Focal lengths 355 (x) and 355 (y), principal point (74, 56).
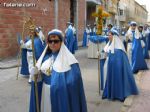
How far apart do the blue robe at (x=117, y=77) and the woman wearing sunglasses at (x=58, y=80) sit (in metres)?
3.44

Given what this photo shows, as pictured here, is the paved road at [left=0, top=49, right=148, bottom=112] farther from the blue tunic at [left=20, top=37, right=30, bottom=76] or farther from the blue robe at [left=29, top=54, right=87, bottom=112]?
the blue robe at [left=29, top=54, right=87, bottom=112]

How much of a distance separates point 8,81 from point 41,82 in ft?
19.7

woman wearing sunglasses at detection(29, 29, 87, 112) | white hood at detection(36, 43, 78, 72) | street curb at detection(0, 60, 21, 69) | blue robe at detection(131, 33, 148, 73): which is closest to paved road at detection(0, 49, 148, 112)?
street curb at detection(0, 60, 21, 69)

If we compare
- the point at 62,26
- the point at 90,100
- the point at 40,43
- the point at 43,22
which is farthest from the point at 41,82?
the point at 62,26

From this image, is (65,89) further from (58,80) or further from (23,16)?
(23,16)

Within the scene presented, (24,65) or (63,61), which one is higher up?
(63,61)

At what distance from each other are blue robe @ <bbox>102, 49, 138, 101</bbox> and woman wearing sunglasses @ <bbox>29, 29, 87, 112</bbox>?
3435mm

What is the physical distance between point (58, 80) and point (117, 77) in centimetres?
387

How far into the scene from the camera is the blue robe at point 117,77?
26.6 ft

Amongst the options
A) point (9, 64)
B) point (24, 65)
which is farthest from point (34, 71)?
point (9, 64)

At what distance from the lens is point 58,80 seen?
4.50 meters

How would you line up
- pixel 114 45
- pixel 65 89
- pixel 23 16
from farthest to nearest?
pixel 23 16 → pixel 114 45 → pixel 65 89

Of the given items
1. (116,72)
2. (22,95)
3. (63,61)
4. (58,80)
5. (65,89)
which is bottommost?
(22,95)

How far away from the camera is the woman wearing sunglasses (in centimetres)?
451
